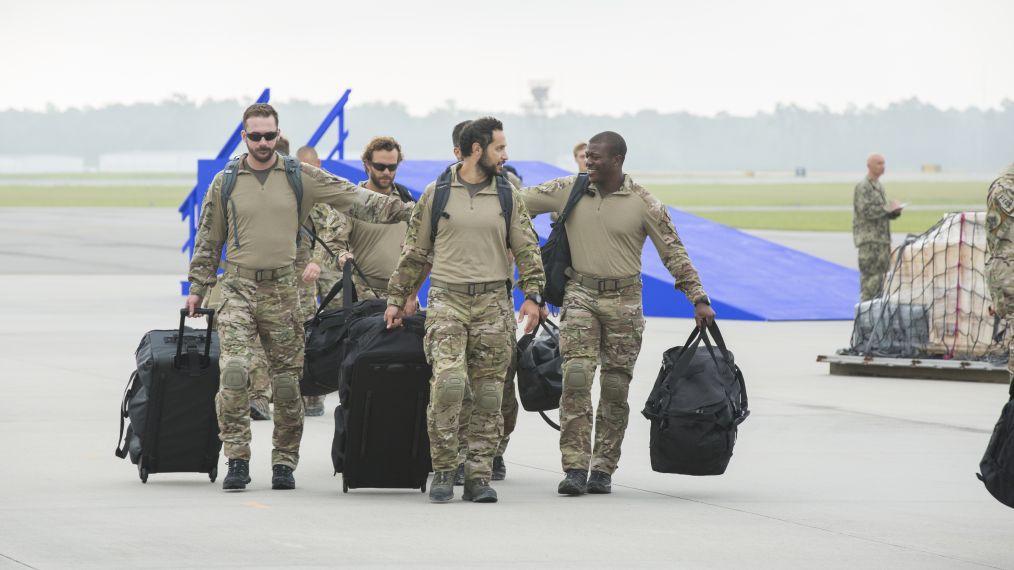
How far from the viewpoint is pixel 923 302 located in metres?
14.4

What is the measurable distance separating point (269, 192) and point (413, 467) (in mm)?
1526

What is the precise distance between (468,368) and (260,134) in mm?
1542

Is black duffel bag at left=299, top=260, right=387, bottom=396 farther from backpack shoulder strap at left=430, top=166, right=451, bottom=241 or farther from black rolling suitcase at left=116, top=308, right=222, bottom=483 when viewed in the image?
backpack shoulder strap at left=430, top=166, right=451, bottom=241

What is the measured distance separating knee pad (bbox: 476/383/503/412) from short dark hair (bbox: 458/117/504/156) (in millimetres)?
1116

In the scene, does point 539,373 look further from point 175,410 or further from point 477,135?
point 175,410

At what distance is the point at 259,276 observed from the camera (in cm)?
794

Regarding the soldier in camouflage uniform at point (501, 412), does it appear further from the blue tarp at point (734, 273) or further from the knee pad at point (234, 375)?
the blue tarp at point (734, 273)

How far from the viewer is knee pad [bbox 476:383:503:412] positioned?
303 inches

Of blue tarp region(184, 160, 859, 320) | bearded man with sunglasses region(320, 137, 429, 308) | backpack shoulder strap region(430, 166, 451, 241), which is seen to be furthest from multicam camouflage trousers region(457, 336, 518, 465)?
blue tarp region(184, 160, 859, 320)

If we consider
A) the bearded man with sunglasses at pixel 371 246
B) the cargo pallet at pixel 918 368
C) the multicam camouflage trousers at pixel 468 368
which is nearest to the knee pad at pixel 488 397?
the multicam camouflage trousers at pixel 468 368

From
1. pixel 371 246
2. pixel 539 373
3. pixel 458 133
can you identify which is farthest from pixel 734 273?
pixel 458 133

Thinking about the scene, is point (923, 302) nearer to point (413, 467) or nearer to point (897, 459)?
point (897, 459)

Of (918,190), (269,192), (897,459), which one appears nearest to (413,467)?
(269,192)

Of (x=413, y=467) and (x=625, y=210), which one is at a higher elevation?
(x=625, y=210)
